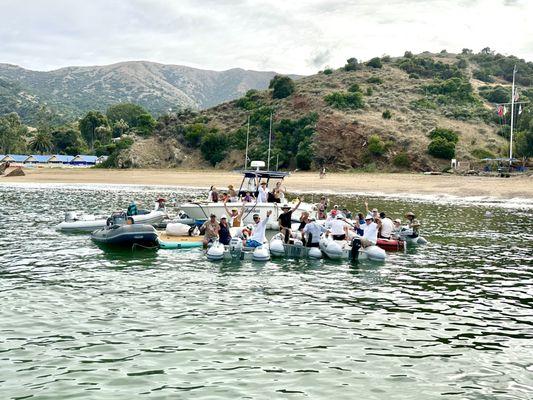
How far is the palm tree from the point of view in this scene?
475ft

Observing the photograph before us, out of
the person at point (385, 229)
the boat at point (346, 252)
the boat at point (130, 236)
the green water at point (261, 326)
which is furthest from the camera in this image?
the person at point (385, 229)

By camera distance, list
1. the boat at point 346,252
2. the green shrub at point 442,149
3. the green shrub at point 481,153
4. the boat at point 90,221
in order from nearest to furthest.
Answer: the boat at point 346,252, the boat at point 90,221, the green shrub at point 442,149, the green shrub at point 481,153

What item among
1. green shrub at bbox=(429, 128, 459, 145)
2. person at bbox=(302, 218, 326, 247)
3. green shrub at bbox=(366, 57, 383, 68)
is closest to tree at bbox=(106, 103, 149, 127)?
green shrub at bbox=(366, 57, 383, 68)

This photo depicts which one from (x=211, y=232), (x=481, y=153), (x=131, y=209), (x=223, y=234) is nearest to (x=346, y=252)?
(x=223, y=234)

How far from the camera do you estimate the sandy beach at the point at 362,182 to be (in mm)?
51656

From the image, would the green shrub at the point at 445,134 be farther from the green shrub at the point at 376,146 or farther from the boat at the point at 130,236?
the boat at the point at 130,236

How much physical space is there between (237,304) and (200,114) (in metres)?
97.7

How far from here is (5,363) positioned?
398 inches

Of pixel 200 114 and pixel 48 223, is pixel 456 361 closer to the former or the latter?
pixel 48 223

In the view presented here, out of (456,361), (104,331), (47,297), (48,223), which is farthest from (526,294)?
(48,223)

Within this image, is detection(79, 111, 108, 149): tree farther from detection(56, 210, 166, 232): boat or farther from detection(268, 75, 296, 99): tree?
detection(56, 210, 166, 232): boat

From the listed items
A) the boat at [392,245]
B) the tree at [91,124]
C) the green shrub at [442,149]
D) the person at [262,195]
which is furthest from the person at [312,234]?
the tree at [91,124]

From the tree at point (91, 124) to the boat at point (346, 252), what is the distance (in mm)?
133983

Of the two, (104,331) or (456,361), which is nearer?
(456,361)
